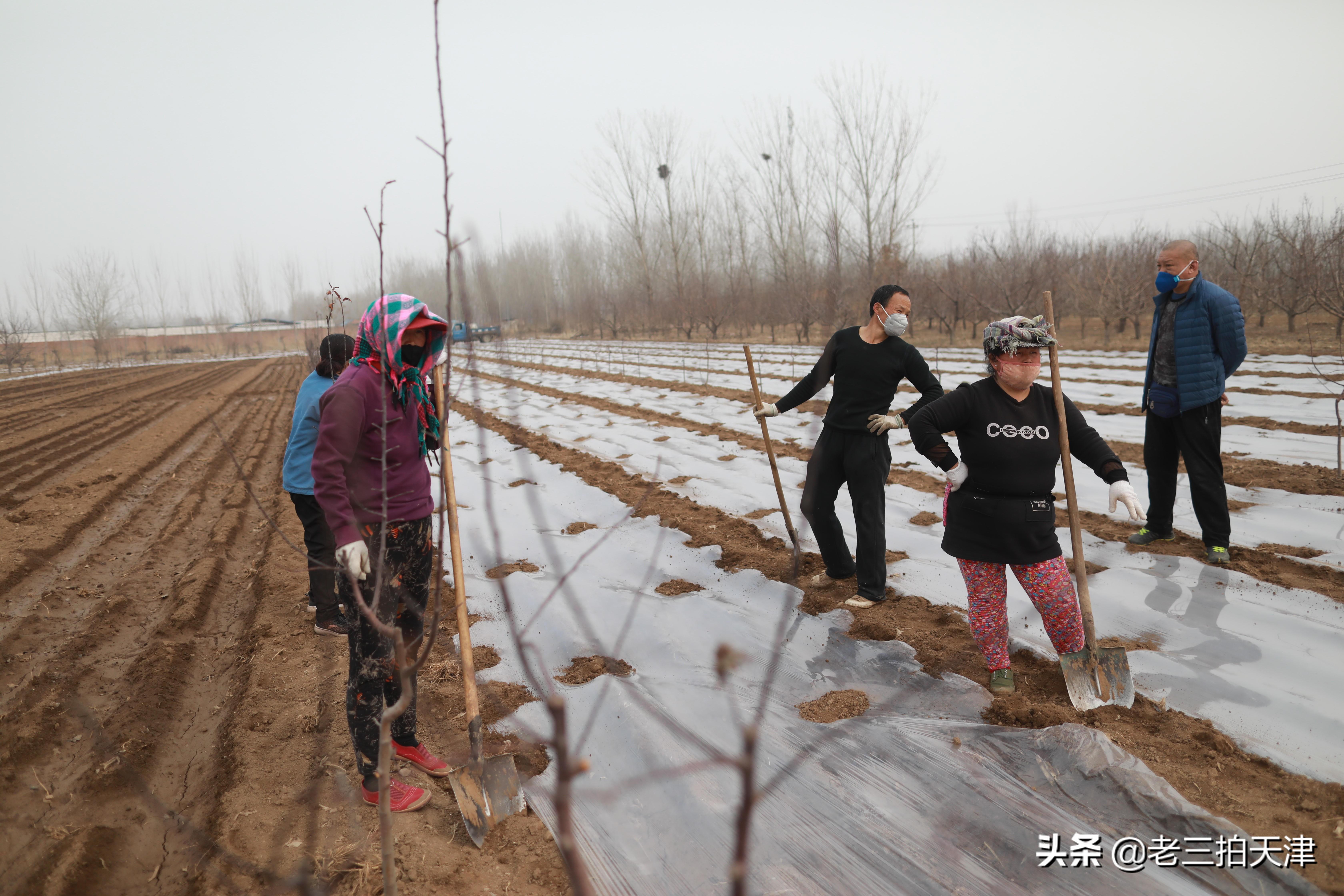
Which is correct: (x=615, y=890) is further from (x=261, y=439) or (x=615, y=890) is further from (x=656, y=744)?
(x=261, y=439)

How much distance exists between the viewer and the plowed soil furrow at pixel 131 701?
7.26 ft

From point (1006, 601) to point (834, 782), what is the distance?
1009 millimetres

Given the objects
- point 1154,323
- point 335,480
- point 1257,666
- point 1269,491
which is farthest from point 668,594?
point 1269,491

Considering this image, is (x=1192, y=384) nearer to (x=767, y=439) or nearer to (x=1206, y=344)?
(x=1206, y=344)

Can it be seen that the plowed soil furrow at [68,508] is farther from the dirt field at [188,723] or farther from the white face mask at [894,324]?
the white face mask at [894,324]

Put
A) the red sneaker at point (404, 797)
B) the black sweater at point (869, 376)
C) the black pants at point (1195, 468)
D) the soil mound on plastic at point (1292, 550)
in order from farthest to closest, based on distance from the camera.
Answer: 1. the soil mound on plastic at point (1292, 550)
2. the black pants at point (1195, 468)
3. the black sweater at point (869, 376)
4. the red sneaker at point (404, 797)

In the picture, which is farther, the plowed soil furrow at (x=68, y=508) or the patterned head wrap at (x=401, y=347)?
the plowed soil furrow at (x=68, y=508)

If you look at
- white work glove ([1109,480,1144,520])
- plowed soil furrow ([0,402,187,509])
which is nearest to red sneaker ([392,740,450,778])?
white work glove ([1109,480,1144,520])

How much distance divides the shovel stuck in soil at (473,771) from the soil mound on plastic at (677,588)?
161 cm

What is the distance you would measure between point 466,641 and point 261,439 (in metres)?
9.84

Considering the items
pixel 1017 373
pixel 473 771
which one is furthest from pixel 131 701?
pixel 1017 373

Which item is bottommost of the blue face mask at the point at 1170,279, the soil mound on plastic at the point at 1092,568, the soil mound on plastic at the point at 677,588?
the soil mound on plastic at the point at 677,588

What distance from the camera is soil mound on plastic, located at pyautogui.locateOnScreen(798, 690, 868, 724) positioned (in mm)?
2623

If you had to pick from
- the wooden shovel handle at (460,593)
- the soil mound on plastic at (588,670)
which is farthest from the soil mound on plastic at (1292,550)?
the wooden shovel handle at (460,593)
